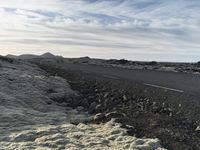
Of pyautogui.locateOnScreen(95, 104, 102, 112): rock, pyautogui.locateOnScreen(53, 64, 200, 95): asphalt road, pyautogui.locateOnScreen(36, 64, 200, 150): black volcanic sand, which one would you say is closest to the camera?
pyautogui.locateOnScreen(36, 64, 200, 150): black volcanic sand

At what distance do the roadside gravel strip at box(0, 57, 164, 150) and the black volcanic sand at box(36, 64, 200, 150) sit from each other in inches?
13.7

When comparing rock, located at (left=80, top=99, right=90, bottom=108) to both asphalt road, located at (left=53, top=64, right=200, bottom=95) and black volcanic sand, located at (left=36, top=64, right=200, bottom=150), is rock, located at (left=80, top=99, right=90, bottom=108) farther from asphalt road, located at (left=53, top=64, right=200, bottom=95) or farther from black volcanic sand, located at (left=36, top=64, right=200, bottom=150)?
asphalt road, located at (left=53, top=64, right=200, bottom=95)

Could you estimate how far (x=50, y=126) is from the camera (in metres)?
10.7

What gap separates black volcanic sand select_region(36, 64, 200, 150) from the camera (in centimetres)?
952

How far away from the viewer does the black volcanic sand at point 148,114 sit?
9516 mm

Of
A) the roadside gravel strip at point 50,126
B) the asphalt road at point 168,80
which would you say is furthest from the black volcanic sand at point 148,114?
the asphalt road at point 168,80

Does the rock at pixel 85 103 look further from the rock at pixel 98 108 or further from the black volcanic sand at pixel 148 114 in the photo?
the rock at pixel 98 108

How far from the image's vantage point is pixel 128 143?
9.02 metres

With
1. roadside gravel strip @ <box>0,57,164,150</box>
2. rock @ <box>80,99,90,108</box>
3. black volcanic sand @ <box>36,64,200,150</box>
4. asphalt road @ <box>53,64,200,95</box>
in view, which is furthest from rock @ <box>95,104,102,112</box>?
asphalt road @ <box>53,64,200,95</box>

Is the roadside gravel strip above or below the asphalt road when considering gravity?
below

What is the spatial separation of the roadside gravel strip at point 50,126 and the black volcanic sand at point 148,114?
347mm

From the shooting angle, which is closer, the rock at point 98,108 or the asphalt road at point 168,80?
the rock at point 98,108

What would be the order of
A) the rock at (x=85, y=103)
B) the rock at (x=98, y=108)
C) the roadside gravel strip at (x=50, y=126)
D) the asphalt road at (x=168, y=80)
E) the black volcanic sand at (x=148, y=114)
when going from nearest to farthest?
1. the roadside gravel strip at (x=50, y=126)
2. the black volcanic sand at (x=148, y=114)
3. the rock at (x=98, y=108)
4. the rock at (x=85, y=103)
5. the asphalt road at (x=168, y=80)

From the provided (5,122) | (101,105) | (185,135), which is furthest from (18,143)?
(101,105)
